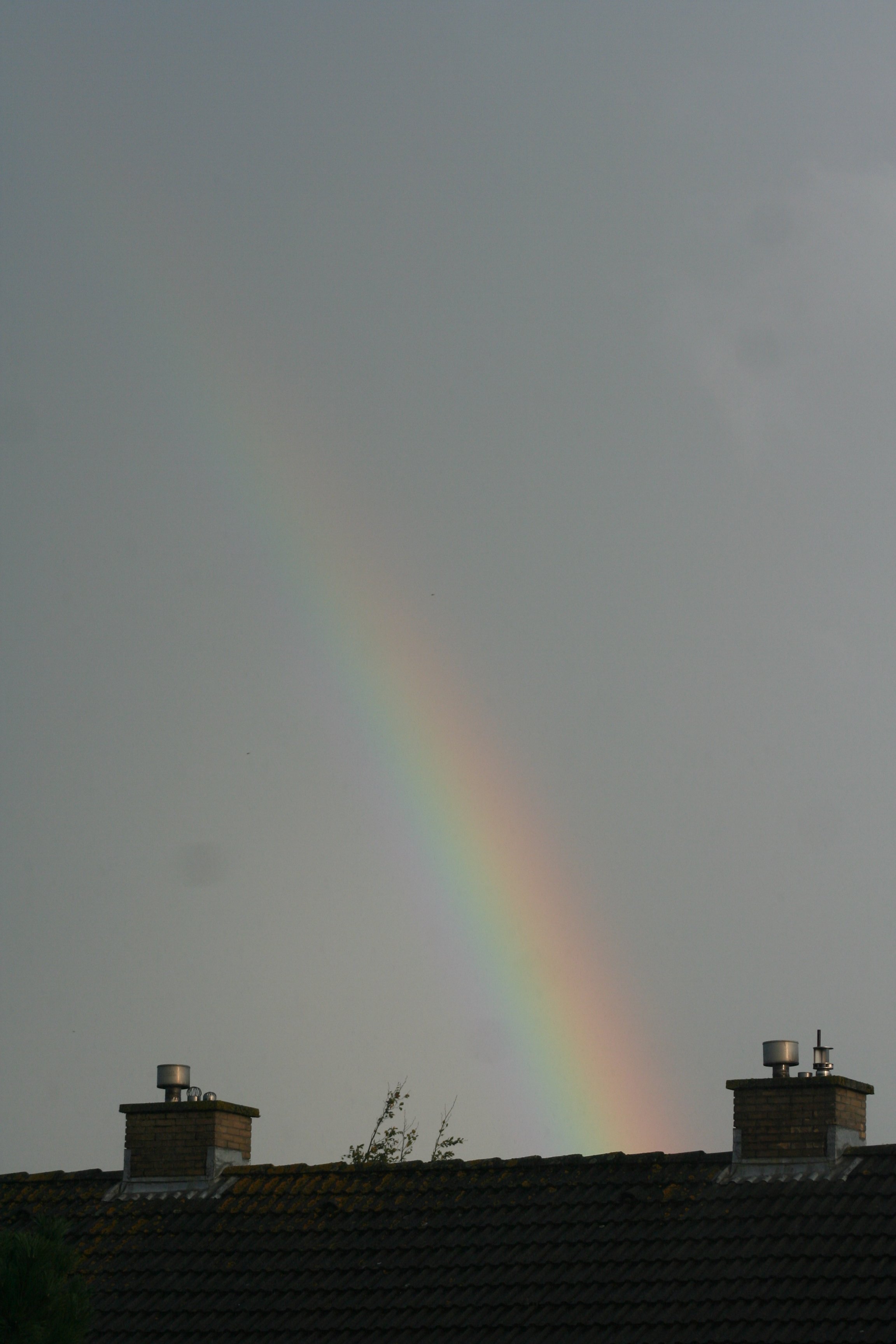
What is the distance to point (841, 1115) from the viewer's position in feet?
52.2

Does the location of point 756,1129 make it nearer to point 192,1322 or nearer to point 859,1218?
point 859,1218

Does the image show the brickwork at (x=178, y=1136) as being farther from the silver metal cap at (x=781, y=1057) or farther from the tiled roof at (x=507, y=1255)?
the silver metal cap at (x=781, y=1057)

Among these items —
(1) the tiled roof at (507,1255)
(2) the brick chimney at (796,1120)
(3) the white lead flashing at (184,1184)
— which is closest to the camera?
(1) the tiled roof at (507,1255)

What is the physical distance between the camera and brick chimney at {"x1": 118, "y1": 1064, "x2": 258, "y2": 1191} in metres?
18.1

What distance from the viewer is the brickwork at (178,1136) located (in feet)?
59.8

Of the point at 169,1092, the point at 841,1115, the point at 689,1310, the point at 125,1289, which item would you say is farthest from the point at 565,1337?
the point at 169,1092

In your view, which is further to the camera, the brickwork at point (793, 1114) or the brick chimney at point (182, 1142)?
the brick chimney at point (182, 1142)

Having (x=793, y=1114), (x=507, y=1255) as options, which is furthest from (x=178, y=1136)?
(x=793, y=1114)

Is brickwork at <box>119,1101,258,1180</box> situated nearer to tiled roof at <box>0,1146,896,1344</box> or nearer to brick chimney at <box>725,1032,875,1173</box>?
tiled roof at <box>0,1146,896,1344</box>

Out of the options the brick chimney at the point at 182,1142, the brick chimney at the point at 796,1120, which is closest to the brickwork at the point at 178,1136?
the brick chimney at the point at 182,1142

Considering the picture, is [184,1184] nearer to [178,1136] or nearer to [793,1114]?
[178,1136]

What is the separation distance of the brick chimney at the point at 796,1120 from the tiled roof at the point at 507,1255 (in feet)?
0.77

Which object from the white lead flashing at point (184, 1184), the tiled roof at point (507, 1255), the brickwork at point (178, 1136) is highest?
the brickwork at point (178, 1136)

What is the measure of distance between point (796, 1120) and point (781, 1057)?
703 millimetres
